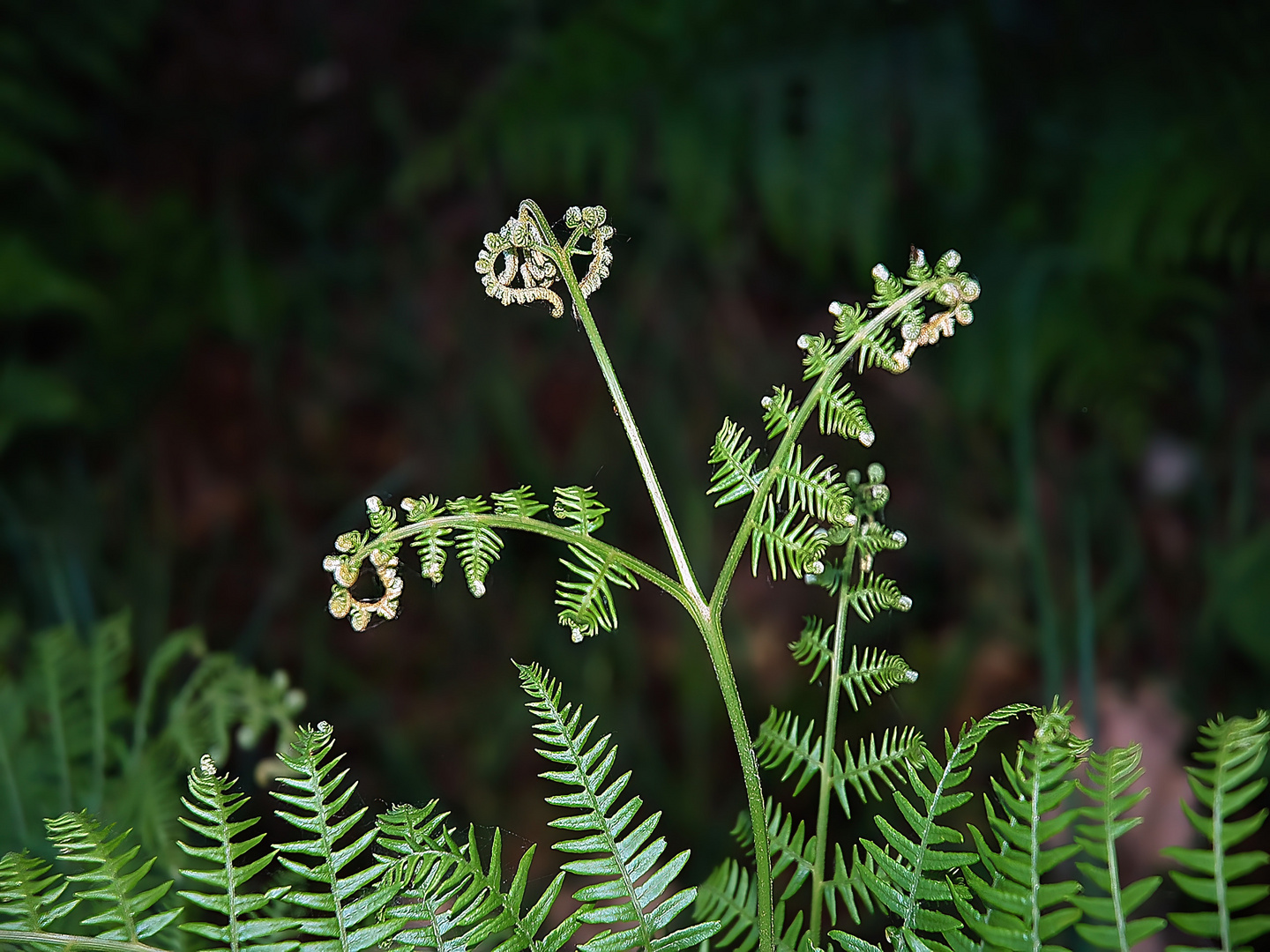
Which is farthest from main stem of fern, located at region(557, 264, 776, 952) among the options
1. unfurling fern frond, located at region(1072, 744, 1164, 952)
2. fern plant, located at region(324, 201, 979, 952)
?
unfurling fern frond, located at region(1072, 744, 1164, 952)

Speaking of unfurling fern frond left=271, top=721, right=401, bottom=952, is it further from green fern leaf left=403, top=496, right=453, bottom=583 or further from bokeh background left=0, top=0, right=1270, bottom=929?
bokeh background left=0, top=0, right=1270, bottom=929

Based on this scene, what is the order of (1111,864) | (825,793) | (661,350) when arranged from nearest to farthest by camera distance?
(1111,864)
(825,793)
(661,350)

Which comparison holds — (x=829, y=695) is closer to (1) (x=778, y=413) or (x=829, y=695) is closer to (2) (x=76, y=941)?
(1) (x=778, y=413)

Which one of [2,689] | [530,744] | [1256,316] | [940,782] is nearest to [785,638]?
[530,744]

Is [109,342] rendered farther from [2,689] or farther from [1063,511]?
[1063,511]

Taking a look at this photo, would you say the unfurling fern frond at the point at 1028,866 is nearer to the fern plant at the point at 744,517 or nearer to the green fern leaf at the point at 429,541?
the fern plant at the point at 744,517

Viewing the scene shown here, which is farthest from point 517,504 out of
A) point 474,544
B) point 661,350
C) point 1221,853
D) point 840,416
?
point 661,350

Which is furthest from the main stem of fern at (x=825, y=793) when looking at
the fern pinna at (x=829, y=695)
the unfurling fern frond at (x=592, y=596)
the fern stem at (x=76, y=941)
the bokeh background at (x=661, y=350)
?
the bokeh background at (x=661, y=350)
